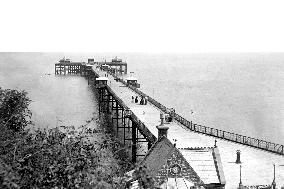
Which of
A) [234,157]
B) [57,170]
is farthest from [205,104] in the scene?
[57,170]

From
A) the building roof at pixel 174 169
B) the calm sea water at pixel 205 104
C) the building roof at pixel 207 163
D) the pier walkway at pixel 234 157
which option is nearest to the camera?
the building roof at pixel 174 169

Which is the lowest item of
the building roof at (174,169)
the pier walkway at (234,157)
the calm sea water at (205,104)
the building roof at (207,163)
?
the calm sea water at (205,104)

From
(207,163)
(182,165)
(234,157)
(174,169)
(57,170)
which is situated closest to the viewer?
(57,170)

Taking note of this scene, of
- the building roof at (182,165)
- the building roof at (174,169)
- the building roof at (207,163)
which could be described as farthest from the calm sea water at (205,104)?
the building roof at (174,169)

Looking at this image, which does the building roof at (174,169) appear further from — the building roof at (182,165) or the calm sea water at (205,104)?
the calm sea water at (205,104)

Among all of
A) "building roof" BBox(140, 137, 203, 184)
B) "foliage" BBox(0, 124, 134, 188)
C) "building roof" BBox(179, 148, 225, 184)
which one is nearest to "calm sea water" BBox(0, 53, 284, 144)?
"building roof" BBox(179, 148, 225, 184)

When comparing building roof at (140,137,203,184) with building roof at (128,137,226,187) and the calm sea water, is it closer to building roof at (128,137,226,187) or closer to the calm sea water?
building roof at (128,137,226,187)

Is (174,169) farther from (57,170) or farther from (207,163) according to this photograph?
(57,170)

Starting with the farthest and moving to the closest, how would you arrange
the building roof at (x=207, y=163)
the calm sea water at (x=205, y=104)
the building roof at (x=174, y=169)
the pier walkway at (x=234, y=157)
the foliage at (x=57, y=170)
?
1. the calm sea water at (x=205, y=104)
2. the pier walkway at (x=234, y=157)
3. the building roof at (x=207, y=163)
4. the building roof at (x=174, y=169)
5. the foliage at (x=57, y=170)

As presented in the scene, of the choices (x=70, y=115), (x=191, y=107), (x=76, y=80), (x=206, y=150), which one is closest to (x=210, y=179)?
(x=206, y=150)

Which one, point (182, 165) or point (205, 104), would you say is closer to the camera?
point (182, 165)

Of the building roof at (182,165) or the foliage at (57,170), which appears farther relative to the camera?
the building roof at (182,165)

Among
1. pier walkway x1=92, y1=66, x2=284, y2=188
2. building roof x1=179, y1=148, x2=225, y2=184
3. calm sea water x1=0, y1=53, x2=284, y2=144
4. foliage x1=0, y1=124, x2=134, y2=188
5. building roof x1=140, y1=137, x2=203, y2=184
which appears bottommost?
calm sea water x1=0, y1=53, x2=284, y2=144

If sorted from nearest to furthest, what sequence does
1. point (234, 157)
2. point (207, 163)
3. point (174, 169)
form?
point (174, 169) < point (207, 163) < point (234, 157)
